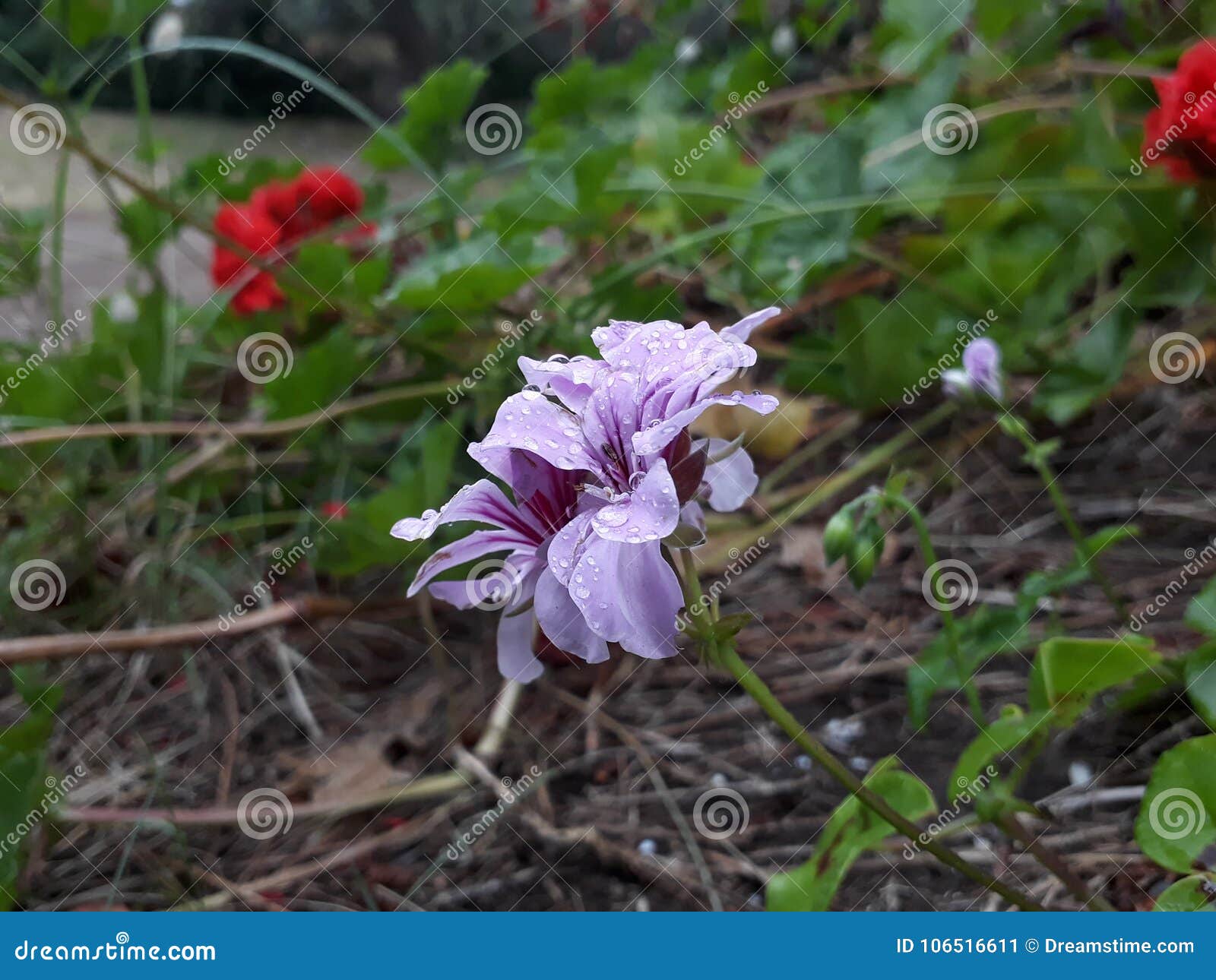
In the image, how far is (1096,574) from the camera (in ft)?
2.64

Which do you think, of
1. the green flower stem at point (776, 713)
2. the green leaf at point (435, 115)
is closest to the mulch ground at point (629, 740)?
the green flower stem at point (776, 713)

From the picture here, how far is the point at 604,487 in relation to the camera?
20.4 inches

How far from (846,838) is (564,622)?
27 cm

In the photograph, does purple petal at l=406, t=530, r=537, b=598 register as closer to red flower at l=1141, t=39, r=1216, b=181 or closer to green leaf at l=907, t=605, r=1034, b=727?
green leaf at l=907, t=605, r=1034, b=727

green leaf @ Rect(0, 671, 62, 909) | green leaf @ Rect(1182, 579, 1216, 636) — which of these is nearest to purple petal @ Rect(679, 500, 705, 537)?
green leaf @ Rect(1182, 579, 1216, 636)

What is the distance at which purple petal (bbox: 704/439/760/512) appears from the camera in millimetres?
600

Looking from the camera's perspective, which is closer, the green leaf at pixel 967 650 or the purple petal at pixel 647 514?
the purple petal at pixel 647 514

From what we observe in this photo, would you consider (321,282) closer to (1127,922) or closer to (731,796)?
(731,796)

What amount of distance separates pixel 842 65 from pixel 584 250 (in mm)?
849

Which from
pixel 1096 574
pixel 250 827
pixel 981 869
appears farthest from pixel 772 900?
pixel 250 827

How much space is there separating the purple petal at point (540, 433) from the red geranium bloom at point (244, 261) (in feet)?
3.30

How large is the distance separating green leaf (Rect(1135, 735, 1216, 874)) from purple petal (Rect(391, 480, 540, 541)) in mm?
417

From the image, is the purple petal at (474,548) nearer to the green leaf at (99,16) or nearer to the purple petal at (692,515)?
the purple petal at (692,515)

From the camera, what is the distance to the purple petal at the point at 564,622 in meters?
0.50
